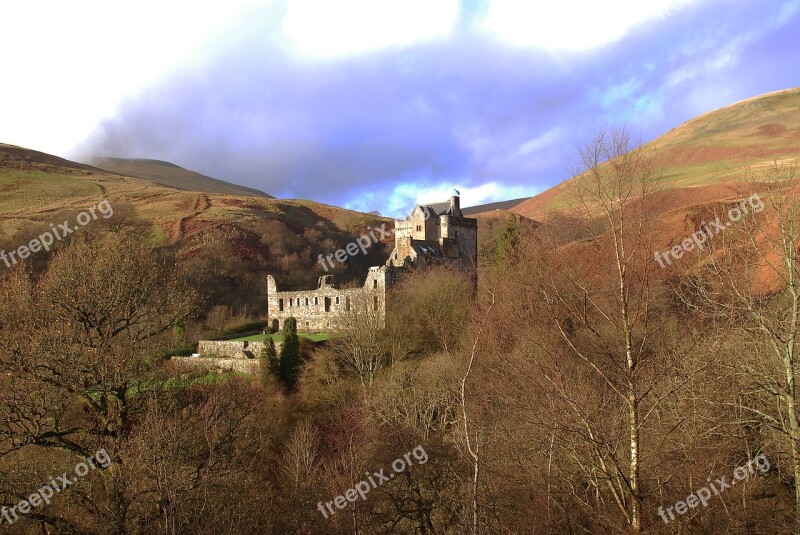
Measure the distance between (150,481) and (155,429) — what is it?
4.17ft

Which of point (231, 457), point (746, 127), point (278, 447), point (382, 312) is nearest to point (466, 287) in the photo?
point (382, 312)

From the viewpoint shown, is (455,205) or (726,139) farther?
(726,139)

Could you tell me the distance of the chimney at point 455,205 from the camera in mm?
46281

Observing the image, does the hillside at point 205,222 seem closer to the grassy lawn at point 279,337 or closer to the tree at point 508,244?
the grassy lawn at point 279,337
